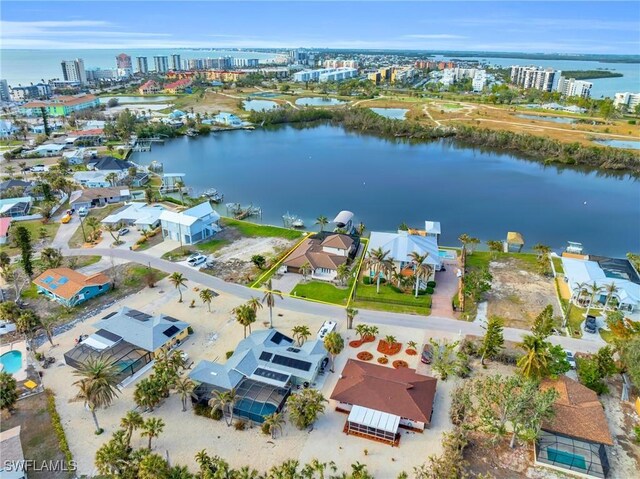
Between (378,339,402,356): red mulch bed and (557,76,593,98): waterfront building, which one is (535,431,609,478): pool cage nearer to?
(378,339,402,356): red mulch bed

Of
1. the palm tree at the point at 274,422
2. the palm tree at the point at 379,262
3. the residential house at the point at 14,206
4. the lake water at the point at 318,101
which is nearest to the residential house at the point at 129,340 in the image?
the palm tree at the point at 274,422

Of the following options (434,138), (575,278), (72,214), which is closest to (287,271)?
(575,278)

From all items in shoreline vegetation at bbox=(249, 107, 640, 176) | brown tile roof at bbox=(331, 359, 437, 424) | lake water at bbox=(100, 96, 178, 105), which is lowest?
brown tile roof at bbox=(331, 359, 437, 424)

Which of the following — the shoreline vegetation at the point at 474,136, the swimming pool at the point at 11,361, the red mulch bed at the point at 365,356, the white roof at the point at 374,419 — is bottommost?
the swimming pool at the point at 11,361

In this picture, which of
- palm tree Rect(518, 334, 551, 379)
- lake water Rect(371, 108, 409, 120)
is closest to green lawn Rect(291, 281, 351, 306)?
palm tree Rect(518, 334, 551, 379)

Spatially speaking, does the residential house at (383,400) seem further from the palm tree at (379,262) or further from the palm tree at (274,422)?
the palm tree at (379,262)

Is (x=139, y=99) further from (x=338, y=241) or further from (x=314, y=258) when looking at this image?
(x=314, y=258)
